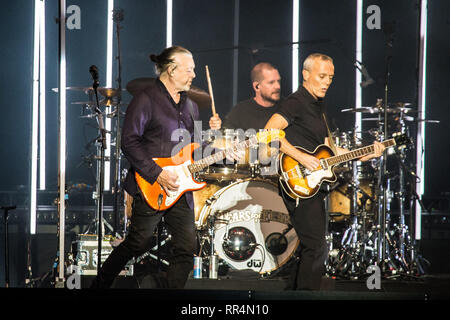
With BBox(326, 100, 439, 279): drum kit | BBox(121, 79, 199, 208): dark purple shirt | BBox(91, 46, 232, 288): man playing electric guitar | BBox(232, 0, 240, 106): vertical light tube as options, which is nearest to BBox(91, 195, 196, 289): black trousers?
BBox(91, 46, 232, 288): man playing electric guitar

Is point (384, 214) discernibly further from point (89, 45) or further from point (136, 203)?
point (89, 45)

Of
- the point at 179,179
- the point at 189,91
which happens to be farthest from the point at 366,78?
the point at 179,179

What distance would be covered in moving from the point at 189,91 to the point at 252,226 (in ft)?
5.74

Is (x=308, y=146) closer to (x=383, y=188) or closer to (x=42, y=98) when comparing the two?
(x=383, y=188)

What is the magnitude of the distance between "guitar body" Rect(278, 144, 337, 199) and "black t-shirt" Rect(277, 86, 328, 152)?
0.08 m

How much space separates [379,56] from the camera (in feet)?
25.7

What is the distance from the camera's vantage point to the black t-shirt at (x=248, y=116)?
21.5 feet

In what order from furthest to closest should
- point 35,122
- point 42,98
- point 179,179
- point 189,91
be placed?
point 42,98
point 35,122
point 189,91
point 179,179

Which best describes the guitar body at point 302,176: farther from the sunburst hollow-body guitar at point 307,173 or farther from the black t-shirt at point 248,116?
the black t-shirt at point 248,116

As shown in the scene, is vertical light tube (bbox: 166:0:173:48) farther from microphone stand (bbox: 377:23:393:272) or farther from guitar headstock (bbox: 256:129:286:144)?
guitar headstock (bbox: 256:129:286:144)

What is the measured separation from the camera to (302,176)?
189 inches

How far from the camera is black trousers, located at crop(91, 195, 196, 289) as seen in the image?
430 centimetres

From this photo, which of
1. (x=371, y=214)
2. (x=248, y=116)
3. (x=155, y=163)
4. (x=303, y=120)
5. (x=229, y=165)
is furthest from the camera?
(x=371, y=214)
